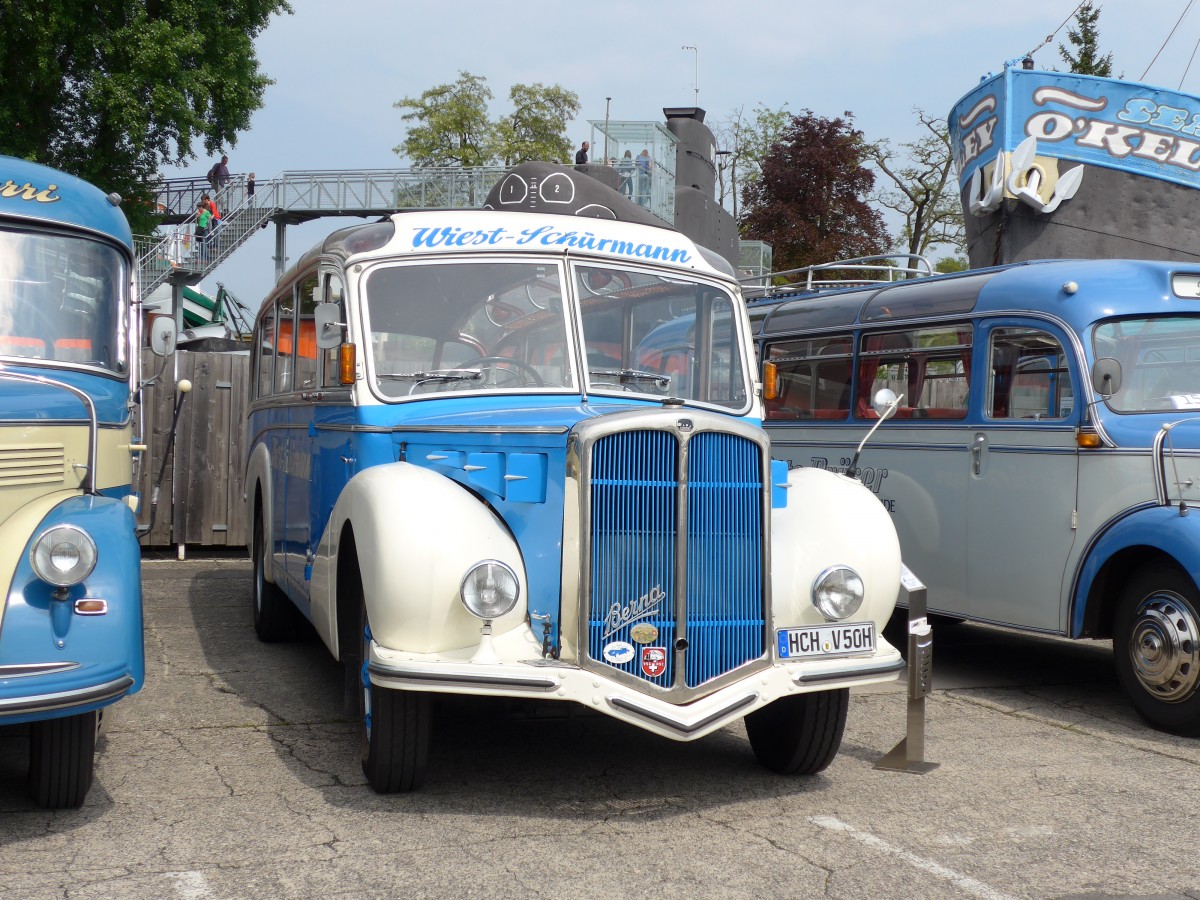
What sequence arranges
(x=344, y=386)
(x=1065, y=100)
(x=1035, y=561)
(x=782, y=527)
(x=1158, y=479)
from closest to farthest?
(x=782, y=527) → (x=344, y=386) → (x=1158, y=479) → (x=1035, y=561) → (x=1065, y=100)

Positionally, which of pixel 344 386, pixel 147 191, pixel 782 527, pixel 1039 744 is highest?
pixel 147 191

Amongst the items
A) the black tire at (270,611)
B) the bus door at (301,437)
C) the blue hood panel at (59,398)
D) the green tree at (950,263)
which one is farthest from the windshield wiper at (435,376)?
the green tree at (950,263)

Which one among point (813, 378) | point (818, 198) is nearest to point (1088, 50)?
point (818, 198)

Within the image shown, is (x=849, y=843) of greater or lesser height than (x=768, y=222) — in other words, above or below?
below

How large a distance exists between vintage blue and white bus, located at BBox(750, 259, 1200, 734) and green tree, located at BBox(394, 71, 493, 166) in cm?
3446

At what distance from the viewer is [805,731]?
539 cm

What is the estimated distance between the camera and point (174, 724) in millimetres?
6227

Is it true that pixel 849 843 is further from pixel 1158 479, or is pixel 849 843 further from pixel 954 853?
pixel 1158 479

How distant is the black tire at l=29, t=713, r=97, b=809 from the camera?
4594mm

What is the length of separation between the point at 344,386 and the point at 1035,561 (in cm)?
418

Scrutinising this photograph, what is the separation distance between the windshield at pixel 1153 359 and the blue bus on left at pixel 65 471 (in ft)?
17.3

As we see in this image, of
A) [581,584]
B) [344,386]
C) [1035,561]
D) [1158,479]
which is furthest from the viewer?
[1035,561]

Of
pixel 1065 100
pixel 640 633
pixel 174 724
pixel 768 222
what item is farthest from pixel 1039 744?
pixel 768 222

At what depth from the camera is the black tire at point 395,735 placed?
16.1ft
